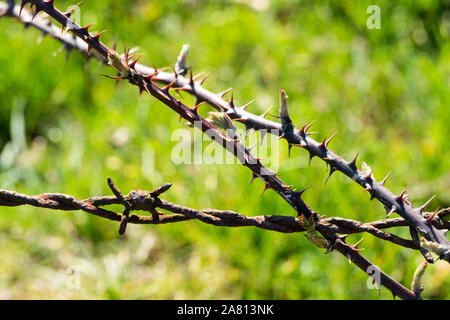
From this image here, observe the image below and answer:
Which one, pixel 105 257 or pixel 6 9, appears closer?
pixel 6 9

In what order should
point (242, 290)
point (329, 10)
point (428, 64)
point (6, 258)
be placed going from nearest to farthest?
point (242, 290), point (6, 258), point (428, 64), point (329, 10)

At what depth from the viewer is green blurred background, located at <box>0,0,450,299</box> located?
7.53 feet

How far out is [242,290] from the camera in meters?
2.21

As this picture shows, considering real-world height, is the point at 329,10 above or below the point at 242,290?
above

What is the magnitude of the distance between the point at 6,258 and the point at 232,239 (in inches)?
45.5

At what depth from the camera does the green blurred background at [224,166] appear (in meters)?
2.29

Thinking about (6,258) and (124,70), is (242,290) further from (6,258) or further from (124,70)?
(124,70)

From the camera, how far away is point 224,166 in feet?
8.85
